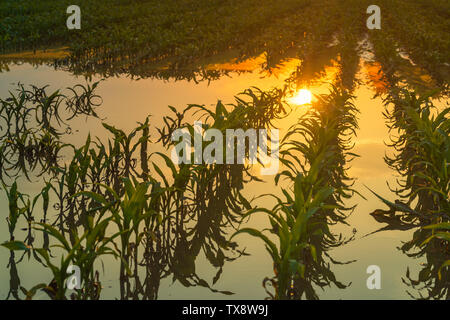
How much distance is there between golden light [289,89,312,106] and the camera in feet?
29.6

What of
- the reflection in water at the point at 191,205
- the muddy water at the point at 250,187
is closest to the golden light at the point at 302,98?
the reflection in water at the point at 191,205

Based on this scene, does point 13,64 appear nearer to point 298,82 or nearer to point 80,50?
point 80,50

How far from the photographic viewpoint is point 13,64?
12.5 metres

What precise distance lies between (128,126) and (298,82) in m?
4.24

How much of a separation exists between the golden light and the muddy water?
0.60 feet

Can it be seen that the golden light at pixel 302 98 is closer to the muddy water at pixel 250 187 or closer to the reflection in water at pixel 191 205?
the reflection in water at pixel 191 205

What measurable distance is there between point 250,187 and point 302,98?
13.1ft

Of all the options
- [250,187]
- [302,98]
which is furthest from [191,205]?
[302,98]

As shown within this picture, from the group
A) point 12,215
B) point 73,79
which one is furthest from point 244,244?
point 73,79

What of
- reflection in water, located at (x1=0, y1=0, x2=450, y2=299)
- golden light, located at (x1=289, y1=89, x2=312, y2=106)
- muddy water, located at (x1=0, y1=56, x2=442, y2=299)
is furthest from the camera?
golden light, located at (x1=289, y1=89, x2=312, y2=106)

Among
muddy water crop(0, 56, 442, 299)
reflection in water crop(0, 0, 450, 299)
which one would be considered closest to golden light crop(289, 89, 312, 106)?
reflection in water crop(0, 0, 450, 299)

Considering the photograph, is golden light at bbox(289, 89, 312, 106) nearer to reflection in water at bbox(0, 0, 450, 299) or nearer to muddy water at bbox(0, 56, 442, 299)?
reflection in water at bbox(0, 0, 450, 299)

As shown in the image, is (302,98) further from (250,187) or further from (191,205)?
(191,205)
